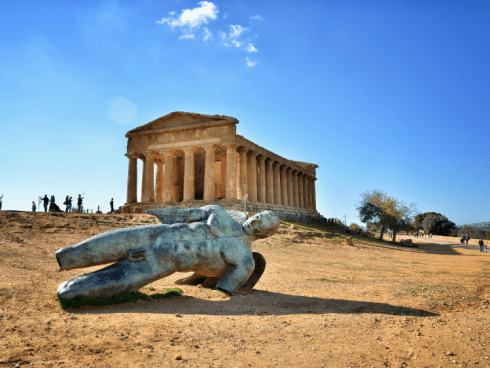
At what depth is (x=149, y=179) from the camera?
38.2m

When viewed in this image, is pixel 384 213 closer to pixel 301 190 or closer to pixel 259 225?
pixel 301 190

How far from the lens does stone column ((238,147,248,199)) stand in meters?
36.2

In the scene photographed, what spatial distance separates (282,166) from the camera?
47.9 m

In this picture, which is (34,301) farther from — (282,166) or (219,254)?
(282,166)

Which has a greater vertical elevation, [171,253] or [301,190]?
[301,190]

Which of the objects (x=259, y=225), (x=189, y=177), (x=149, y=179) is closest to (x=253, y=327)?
(x=259, y=225)

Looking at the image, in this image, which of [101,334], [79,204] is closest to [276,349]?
[101,334]

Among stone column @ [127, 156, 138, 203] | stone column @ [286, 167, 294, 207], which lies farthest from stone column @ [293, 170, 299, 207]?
stone column @ [127, 156, 138, 203]

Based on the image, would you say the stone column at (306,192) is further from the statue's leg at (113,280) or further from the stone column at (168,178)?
the statue's leg at (113,280)

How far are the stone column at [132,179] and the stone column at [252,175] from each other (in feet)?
43.7

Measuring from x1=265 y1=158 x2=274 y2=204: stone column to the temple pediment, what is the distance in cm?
1090

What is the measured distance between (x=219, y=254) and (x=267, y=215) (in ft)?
5.22

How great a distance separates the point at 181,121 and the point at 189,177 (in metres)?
6.35

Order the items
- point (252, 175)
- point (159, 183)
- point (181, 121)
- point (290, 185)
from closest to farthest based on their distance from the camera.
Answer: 1. point (181, 121)
2. point (252, 175)
3. point (159, 183)
4. point (290, 185)
